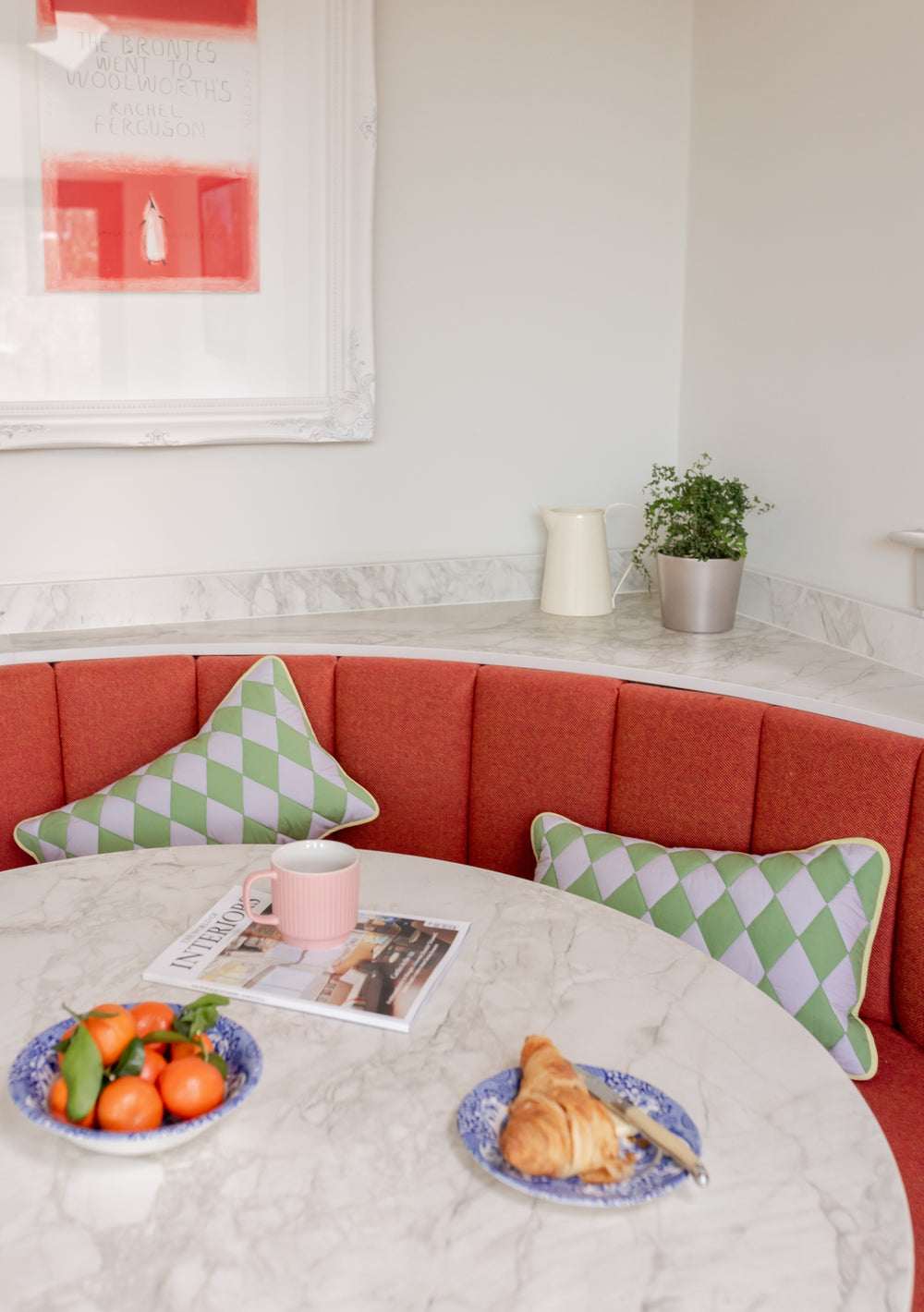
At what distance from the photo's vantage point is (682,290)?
2.67 meters

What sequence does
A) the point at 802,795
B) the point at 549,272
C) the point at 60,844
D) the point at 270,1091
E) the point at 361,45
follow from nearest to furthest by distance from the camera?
the point at 270,1091
the point at 802,795
the point at 60,844
the point at 361,45
the point at 549,272

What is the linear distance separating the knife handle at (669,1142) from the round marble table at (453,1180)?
0.9 inches

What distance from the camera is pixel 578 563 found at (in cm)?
246

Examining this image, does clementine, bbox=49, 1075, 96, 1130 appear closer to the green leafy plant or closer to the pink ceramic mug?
the pink ceramic mug

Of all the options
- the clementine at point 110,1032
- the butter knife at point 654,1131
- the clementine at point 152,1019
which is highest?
the clementine at point 110,1032

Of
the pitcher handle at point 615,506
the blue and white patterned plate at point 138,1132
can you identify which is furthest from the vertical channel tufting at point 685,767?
the blue and white patterned plate at point 138,1132

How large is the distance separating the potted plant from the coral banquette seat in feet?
1.26

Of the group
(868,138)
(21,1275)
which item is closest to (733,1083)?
(21,1275)

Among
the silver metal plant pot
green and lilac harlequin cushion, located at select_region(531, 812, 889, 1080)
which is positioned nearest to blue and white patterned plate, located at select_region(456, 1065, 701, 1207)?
green and lilac harlequin cushion, located at select_region(531, 812, 889, 1080)

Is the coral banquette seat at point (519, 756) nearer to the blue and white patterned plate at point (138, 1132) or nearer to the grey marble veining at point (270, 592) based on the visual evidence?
the grey marble veining at point (270, 592)

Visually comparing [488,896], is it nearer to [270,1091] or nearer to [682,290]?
[270,1091]

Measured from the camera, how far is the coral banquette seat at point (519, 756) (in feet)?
5.63

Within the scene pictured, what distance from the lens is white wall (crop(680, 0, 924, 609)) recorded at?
1.99 meters

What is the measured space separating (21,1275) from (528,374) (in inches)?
83.4
